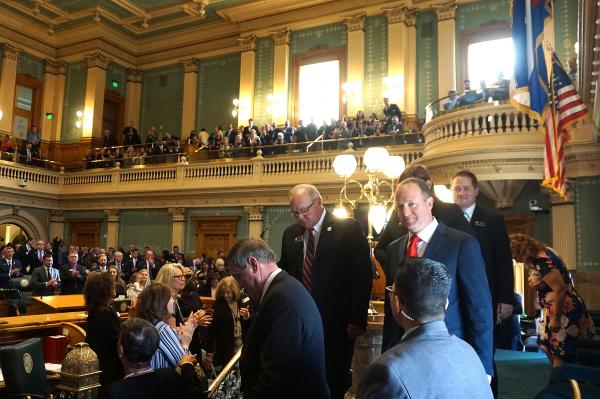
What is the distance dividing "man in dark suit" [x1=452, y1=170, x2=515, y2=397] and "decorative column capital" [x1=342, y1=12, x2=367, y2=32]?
14.6m

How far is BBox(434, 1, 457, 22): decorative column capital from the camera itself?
1555 cm

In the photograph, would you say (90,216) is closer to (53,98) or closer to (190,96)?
(190,96)

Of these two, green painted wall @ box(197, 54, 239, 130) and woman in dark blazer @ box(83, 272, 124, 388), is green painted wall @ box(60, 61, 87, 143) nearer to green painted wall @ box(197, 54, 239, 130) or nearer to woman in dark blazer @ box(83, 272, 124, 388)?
green painted wall @ box(197, 54, 239, 130)

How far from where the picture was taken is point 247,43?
18.7m

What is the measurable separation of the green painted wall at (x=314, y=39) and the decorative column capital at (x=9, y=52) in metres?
10.3

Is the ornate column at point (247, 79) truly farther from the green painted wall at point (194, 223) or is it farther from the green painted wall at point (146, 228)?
the green painted wall at point (146, 228)

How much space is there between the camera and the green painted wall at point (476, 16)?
1517cm

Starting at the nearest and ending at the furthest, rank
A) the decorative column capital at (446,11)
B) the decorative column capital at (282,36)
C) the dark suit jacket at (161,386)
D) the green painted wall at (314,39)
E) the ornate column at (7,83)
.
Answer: the dark suit jacket at (161,386), the decorative column capital at (446,11), the green painted wall at (314,39), the decorative column capital at (282,36), the ornate column at (7,83)

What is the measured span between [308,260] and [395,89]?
1328cm

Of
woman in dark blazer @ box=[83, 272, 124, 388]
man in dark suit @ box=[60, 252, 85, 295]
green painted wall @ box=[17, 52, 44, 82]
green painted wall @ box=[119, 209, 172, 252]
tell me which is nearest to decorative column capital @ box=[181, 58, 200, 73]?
green painted wall @ box=[17, 52, 44, 82]

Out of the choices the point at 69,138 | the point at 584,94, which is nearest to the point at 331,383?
the point at 584,94

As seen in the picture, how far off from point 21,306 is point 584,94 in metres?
9.14

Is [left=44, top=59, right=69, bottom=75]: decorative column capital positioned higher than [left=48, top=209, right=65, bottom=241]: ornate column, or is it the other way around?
[left=44, top=59, right=69, bottom=75]: decorative column capital

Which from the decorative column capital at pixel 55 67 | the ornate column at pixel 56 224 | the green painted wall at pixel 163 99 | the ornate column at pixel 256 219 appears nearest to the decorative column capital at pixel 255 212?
the ornate column at pixel 256 219
